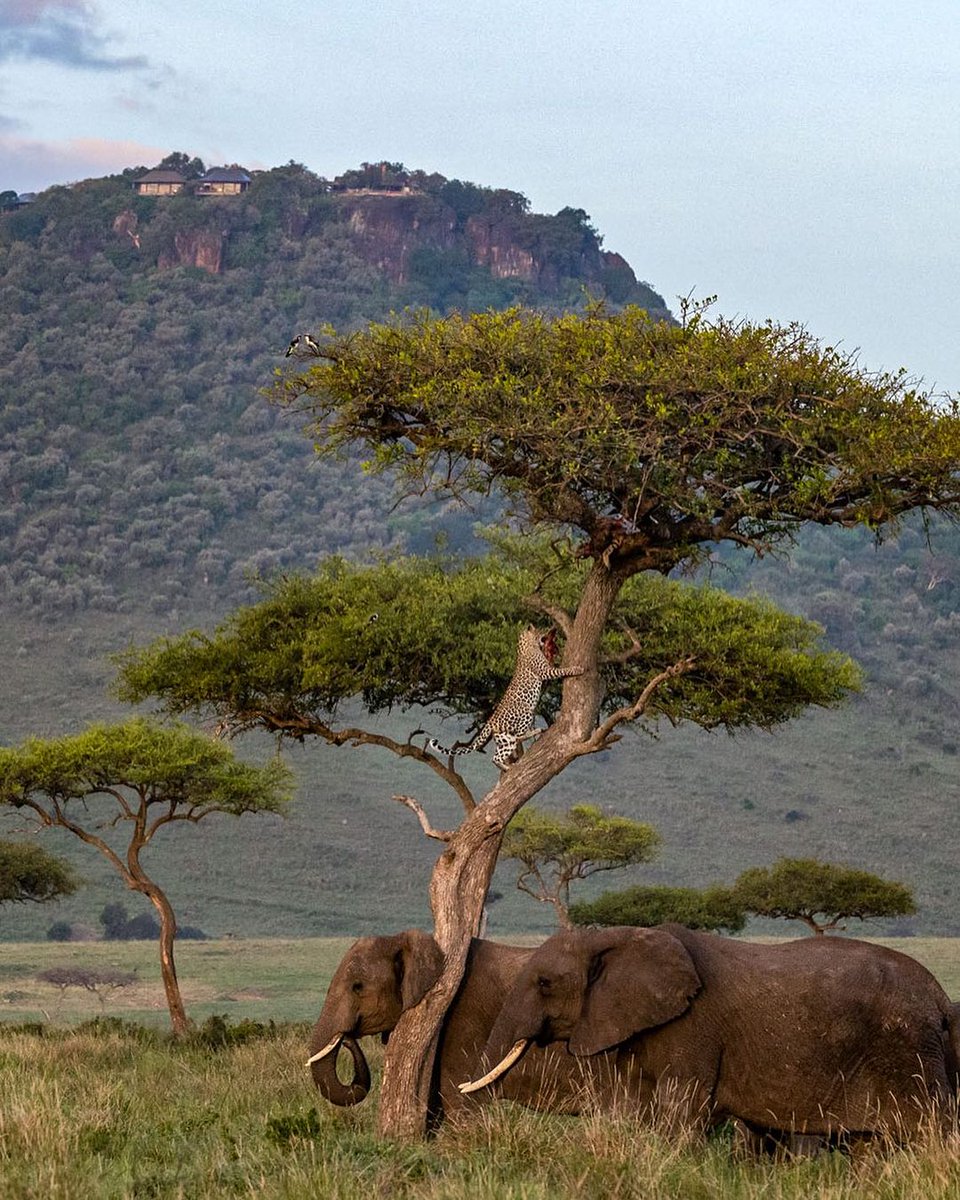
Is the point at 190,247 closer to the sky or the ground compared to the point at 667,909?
closer to the sky

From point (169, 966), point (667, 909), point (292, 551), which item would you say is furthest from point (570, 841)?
point (292, 551)

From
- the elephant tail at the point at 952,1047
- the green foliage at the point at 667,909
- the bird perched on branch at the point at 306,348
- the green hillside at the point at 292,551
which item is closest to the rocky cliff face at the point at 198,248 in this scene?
the green hillside at the point at 292,551

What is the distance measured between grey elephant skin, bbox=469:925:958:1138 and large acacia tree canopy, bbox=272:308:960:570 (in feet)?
14.3

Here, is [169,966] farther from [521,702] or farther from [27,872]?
[521,702]

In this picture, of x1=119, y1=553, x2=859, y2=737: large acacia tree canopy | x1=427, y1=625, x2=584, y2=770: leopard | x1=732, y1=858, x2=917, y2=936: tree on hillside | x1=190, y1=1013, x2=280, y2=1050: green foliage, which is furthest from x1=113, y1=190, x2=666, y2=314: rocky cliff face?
x1=427, y1=625, x2=584, y2=770: leopard

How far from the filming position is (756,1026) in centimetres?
1131

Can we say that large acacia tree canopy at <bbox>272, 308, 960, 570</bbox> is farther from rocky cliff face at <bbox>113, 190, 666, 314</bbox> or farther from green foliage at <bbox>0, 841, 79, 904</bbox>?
rocky cliff face at <bbox>113, 190, 666, 314</bbox>

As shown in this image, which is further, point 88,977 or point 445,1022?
point 88,977

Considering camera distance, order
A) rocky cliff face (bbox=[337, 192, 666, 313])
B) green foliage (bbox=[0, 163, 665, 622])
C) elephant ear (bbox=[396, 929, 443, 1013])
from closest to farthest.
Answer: elephant ear (bbox=[396, 929, 443, 1013])
green foliage (bbox=[0, 163, 665, 622])
rocky cliff face (bbox=[337, 192, 666, 313])

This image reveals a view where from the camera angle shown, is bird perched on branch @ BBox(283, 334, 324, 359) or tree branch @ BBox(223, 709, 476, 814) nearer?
bird perched on branch @ BBox(283, 334, 324, 359)

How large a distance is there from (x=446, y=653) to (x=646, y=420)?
19.4 feet

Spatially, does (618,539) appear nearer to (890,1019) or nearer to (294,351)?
(294,351)

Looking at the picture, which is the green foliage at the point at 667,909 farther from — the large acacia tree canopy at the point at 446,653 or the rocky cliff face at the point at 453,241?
the rocky cliff face at the point at 453,241

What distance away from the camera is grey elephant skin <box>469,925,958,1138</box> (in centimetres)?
1105
